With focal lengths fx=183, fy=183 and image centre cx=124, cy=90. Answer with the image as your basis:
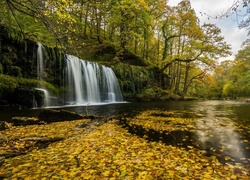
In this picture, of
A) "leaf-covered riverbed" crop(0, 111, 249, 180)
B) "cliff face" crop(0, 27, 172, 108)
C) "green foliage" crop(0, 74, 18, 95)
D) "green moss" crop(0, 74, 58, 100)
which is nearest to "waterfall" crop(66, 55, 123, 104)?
"cliff face" crop(0, 27, 172, 108)

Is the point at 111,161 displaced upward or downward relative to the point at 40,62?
downward

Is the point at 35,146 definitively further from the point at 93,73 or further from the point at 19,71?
the point at 93,73

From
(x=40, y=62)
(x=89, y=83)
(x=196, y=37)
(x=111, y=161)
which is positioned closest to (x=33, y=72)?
(x=40, y=62)

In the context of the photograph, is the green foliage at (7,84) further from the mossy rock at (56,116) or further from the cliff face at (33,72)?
the mossy rock at (56,116)

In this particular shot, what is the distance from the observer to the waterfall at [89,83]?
1642 cm

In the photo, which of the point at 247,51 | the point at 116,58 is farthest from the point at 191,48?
the point at 247,51

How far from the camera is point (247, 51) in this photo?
37.2 meters

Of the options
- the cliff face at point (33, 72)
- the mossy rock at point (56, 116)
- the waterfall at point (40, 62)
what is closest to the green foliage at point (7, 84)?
the cliff face at point (33, 72)

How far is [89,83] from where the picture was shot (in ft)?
58.7

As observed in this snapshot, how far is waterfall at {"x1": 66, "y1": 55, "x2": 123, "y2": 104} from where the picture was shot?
1642 centimetres

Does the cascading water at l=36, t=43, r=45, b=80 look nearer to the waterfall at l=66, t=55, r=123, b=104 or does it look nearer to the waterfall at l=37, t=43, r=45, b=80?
the waterfall at l=37, t=43, r=45, b=80

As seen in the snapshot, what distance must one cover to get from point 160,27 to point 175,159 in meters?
26.9

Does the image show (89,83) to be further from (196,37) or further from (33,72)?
(196,37)

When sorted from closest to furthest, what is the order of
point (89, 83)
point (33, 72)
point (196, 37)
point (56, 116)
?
1. point (56, 116)
2. point (33, 72)
3. point (89, 83)
4. point (196, 37)
